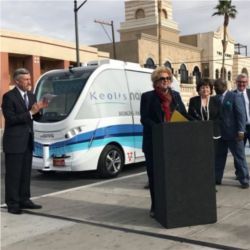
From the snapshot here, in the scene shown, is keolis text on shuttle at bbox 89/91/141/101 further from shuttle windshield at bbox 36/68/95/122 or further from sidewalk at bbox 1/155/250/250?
sidewalk at bbox 1/155/250/250

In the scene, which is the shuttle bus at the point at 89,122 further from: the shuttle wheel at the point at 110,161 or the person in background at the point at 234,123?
the person in background at the point at 234,123

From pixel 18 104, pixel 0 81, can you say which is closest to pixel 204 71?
pixel 0 81

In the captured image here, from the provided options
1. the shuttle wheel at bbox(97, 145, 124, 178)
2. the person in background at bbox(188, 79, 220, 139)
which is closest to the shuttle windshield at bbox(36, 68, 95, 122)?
the shuttle wheel at bbox(97, 145, 124, 178)

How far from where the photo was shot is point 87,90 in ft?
33.0

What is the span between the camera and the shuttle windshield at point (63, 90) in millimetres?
10055

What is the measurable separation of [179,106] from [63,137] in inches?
156

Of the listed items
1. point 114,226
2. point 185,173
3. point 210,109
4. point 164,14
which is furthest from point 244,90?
point 164,14

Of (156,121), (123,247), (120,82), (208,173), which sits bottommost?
(123,247)

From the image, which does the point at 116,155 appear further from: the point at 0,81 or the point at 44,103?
the point at 0,81

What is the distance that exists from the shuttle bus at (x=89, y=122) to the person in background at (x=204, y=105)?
2.84 m

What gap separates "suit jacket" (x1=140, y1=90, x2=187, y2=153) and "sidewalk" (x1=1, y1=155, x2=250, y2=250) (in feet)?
3.29

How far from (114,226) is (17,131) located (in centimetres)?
190

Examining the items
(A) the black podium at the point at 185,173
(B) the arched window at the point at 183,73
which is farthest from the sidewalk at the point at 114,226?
(B) the arched window at the point at 183,73

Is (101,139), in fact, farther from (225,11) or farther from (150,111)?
(225,11)
